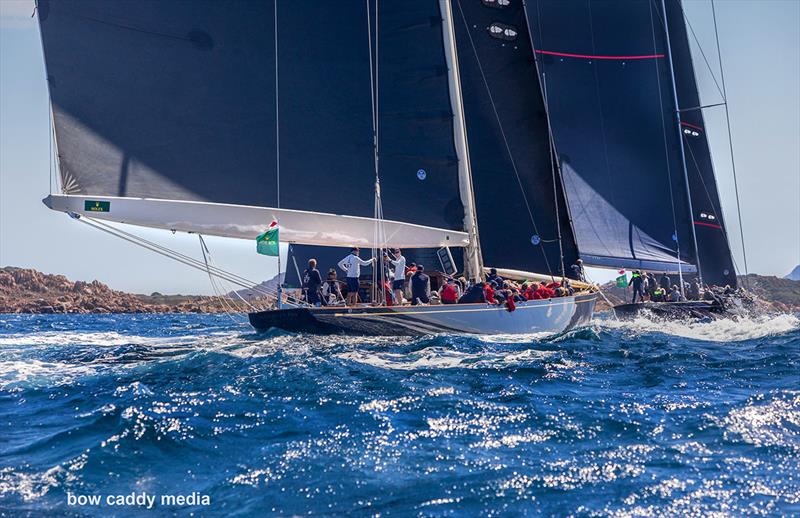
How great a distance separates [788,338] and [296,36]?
47.8 feet

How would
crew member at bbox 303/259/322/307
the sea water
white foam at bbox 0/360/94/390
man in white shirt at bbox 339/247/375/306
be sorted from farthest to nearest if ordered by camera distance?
1. man in white shirt at bbox 339/247/375/306
2. crew member at bbox 303/259/322/307
3. white foam at bbox 0/360/94/390
4. the sea water

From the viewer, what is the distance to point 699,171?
3831 centimetres

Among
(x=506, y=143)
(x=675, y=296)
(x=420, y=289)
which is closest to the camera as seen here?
(x=420, y=289)

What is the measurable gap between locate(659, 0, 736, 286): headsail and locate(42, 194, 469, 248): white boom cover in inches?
905

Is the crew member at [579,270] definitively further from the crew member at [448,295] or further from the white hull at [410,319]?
the crew member at [448,295]

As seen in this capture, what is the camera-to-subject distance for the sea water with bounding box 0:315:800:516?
251 inches

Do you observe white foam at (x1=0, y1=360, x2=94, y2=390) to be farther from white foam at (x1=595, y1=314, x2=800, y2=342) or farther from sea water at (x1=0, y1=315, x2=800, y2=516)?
white foam at (x1=595, y1=314, x2=800, y2=342)

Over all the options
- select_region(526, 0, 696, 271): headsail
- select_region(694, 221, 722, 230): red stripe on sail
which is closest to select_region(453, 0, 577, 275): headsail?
select_region(526, 0, 696, 271): headsail

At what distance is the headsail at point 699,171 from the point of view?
37.7 m

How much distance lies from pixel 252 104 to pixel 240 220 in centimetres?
274

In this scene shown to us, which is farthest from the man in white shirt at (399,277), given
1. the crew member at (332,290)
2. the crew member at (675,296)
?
the crew member at (675,296)

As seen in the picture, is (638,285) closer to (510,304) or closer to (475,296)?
(510,304)

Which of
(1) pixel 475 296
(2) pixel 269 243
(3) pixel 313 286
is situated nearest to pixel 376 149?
(3) pixel 313 286

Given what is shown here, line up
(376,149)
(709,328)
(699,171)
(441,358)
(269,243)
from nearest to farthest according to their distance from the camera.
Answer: (441,358) → (269,243) → (376,149) → (709,328) → (699,171)
